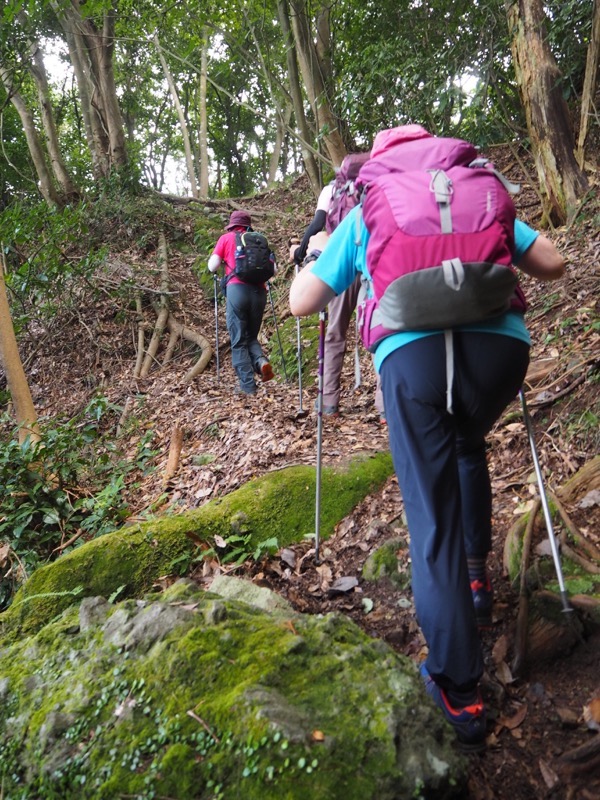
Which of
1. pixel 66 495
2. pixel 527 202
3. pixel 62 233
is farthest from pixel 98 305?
pixel 527 202

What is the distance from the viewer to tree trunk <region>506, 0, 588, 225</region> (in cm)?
751

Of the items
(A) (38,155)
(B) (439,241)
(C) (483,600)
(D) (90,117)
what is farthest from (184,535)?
(D) (90,117)

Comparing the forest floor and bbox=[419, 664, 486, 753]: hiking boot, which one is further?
the forest floor

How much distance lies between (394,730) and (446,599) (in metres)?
0.50

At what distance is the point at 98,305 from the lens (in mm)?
11836

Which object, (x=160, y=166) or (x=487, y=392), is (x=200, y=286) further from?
(x=160, y=166)

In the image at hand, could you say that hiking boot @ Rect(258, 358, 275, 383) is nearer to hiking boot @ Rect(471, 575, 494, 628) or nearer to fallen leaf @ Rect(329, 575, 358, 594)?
fallen leaf @ Rect(329, 575, 358, 594)

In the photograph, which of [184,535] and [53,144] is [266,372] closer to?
[184,535]

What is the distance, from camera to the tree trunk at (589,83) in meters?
7.13

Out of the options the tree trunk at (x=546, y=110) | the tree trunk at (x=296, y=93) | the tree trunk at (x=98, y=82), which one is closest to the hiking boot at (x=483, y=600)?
the tree trunk at (x=546, y=110)

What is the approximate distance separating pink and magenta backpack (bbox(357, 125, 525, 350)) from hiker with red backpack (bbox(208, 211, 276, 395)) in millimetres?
5862

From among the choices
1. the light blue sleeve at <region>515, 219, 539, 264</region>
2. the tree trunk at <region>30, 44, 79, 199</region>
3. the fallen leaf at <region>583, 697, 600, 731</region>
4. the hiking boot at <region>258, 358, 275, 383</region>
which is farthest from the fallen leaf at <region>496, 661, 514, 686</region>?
the tree trunk at <region>30, 44, 79, 199</region>

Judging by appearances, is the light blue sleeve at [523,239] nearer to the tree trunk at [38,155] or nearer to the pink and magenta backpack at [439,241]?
the pink and magenta backpack at [439,241]

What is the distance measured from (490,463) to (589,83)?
6002 millimetres
